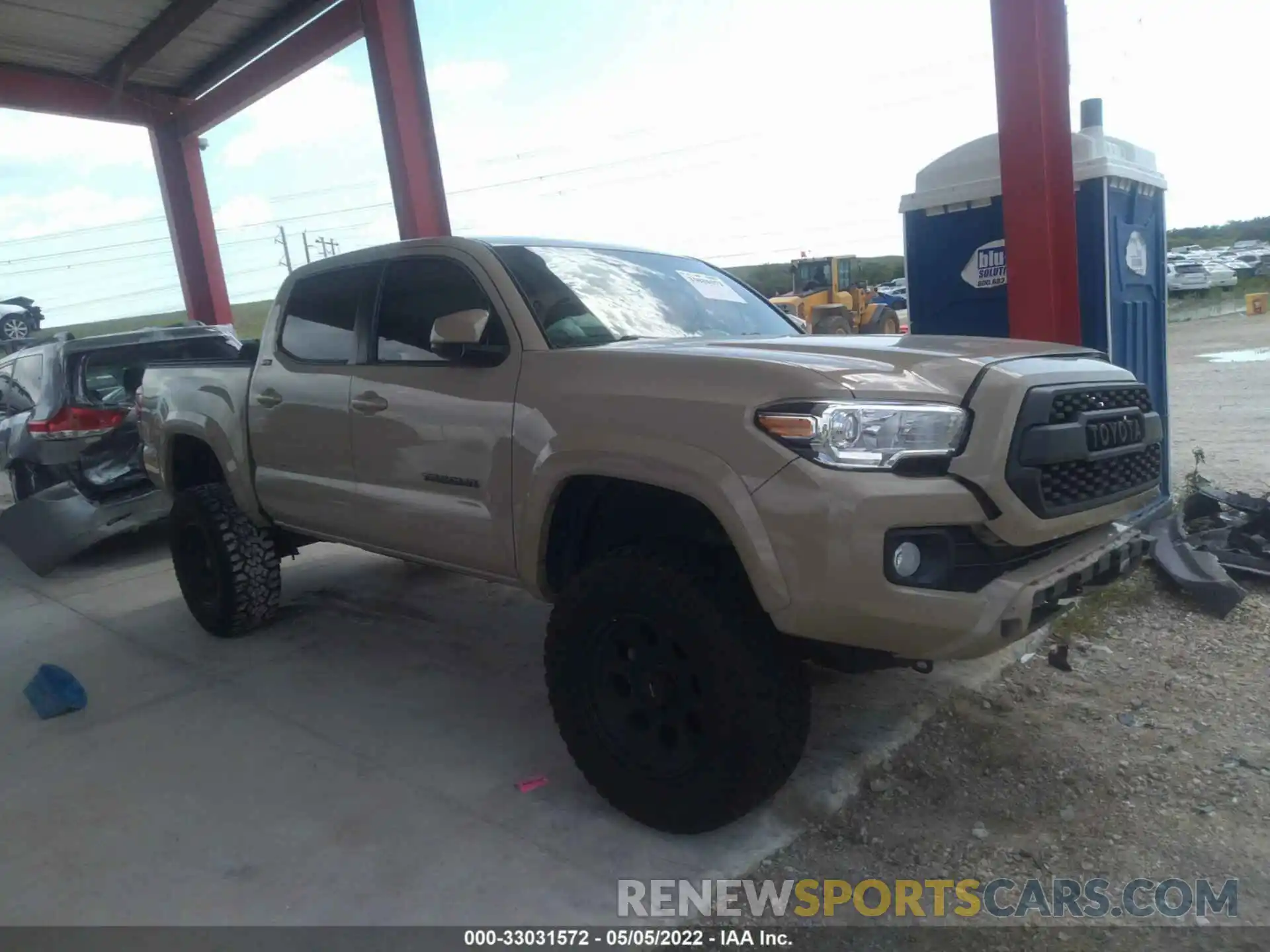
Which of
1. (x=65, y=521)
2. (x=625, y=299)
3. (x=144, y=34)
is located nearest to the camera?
(x=625, y=299)

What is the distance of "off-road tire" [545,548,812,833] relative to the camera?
2609 mm

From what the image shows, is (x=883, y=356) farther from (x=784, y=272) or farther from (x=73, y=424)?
(x=784, y=272)

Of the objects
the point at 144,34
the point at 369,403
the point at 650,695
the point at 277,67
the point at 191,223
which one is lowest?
the point at 650,695

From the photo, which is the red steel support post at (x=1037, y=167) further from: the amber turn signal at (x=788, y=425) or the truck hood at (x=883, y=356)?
the amber turn signal at (x=788, y=425)

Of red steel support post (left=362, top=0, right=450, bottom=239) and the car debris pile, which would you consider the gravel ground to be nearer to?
the car debris pile

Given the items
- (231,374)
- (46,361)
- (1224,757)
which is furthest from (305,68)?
(1224,757)

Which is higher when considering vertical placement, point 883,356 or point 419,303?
point 419,303

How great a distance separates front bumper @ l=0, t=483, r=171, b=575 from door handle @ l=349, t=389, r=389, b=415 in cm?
381

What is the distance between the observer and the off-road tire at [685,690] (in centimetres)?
261

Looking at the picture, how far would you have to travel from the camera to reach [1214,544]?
201 inches

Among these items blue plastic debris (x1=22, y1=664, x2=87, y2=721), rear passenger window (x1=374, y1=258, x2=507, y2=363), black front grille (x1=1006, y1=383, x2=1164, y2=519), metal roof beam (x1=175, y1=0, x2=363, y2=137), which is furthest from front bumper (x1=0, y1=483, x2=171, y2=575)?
black front grille (x1=1006, y1=383, x2=1164, y2=519)

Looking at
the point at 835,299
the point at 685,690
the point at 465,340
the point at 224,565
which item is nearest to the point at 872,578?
the point at 685,690

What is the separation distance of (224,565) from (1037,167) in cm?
474

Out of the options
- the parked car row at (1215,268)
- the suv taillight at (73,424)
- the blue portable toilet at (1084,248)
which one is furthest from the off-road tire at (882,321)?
the suv taillight at (73,424)
